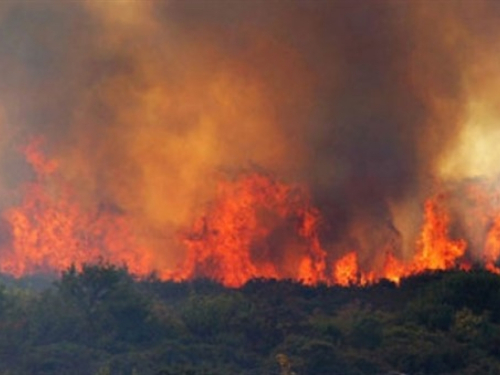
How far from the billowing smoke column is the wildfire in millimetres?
123

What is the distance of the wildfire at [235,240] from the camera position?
9038cm

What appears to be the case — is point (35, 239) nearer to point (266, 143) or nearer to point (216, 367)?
point (266, 143)

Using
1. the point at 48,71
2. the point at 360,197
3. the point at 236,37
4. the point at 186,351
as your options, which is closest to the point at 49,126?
the point at 48,71

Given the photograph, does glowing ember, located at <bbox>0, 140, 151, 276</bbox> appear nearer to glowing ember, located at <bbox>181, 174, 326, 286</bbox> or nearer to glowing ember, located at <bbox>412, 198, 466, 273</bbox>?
glowing ember, located at <bbox>181, 174, 326, 286</bbox>

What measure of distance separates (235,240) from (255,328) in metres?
15.4

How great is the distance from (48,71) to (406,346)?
41.2 meters

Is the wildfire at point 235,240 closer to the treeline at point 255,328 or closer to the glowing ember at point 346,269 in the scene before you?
the glowing ember at point 346,269

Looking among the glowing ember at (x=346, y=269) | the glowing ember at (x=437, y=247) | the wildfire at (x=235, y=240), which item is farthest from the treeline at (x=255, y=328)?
the wildfire at (x=235, y=240)

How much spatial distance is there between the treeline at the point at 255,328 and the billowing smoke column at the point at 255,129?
247 inches

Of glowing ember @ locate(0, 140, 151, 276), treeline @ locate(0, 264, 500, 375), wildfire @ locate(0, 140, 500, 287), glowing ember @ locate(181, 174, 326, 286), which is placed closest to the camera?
treeline @ locate(0, 264, 500, 375)

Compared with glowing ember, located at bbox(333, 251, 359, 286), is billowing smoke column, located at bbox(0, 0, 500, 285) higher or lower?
higher

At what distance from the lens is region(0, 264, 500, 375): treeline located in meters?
70.1

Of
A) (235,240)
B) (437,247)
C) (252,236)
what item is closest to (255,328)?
(235,240)

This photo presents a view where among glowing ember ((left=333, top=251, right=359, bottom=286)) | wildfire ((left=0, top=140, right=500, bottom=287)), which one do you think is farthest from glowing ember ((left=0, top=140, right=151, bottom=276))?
glowing ember ((left=333, top=251, right=359, bottom=286))
